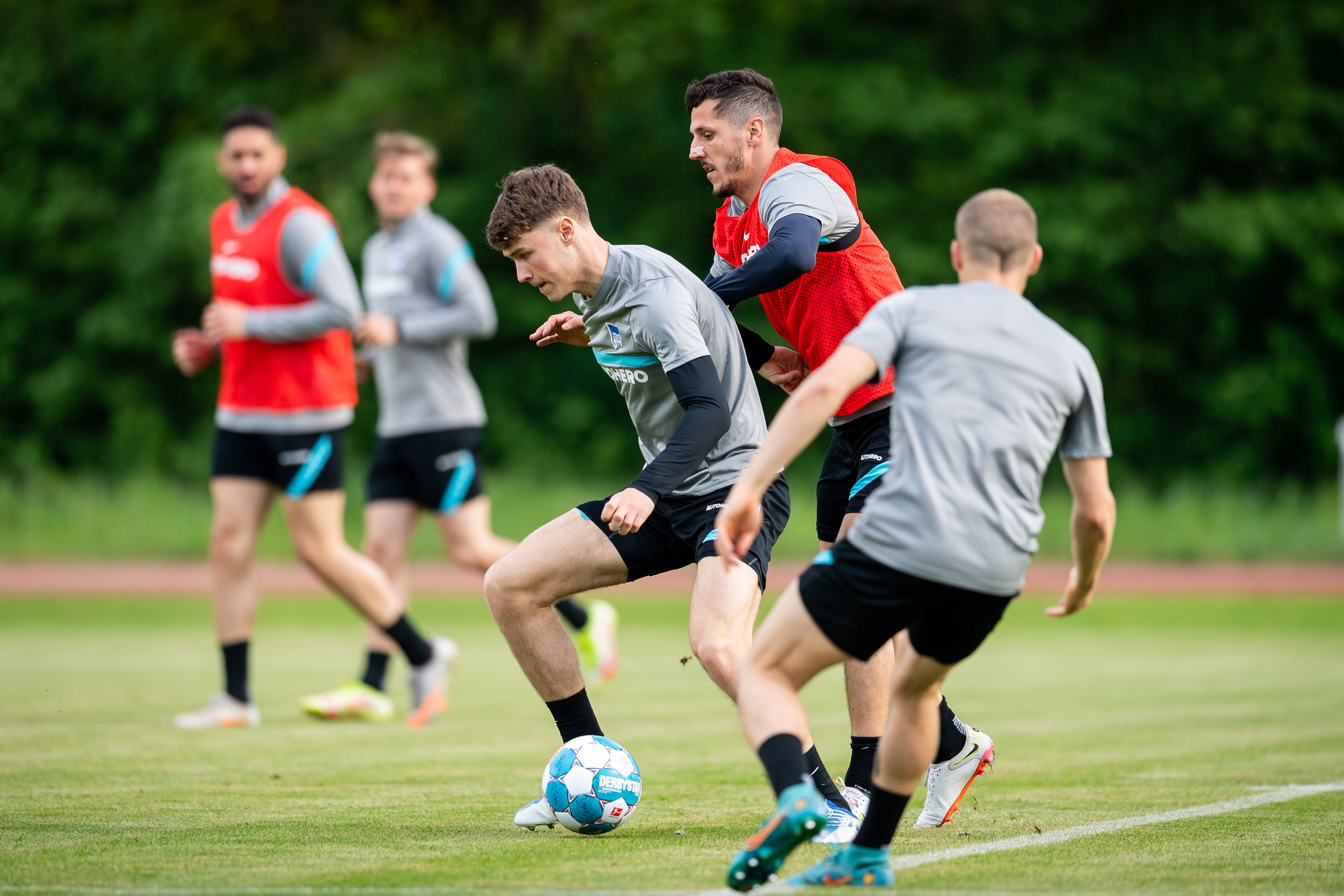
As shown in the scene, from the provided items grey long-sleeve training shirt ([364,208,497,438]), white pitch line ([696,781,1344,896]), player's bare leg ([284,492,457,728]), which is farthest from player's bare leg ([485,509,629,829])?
grey long-sleeve training shirt ([364,208,497,438])

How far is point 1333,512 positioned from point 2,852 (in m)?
20.8

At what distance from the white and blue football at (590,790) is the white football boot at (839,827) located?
60 cm

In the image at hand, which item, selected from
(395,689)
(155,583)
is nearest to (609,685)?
(395,689)

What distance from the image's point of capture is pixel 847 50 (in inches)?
1140

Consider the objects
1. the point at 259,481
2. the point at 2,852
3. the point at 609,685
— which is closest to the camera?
the point at 2,852

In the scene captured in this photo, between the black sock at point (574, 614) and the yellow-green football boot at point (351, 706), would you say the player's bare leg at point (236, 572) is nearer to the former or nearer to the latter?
the yellow-green football boot at point (351, 706)

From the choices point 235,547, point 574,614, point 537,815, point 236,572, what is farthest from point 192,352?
point 537,815

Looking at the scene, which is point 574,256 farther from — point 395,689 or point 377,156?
point 395,689

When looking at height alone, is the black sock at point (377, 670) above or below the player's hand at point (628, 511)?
below

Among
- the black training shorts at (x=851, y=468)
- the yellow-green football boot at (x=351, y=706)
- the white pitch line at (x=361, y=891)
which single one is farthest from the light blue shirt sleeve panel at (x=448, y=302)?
the white pitch line at (x=361, y=891)

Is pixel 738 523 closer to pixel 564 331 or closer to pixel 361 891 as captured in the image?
pixel 361 891

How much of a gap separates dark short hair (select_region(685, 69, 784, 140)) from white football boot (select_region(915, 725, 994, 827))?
218 cm

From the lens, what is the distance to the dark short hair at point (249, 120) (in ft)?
27.0

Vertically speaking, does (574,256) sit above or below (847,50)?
below
